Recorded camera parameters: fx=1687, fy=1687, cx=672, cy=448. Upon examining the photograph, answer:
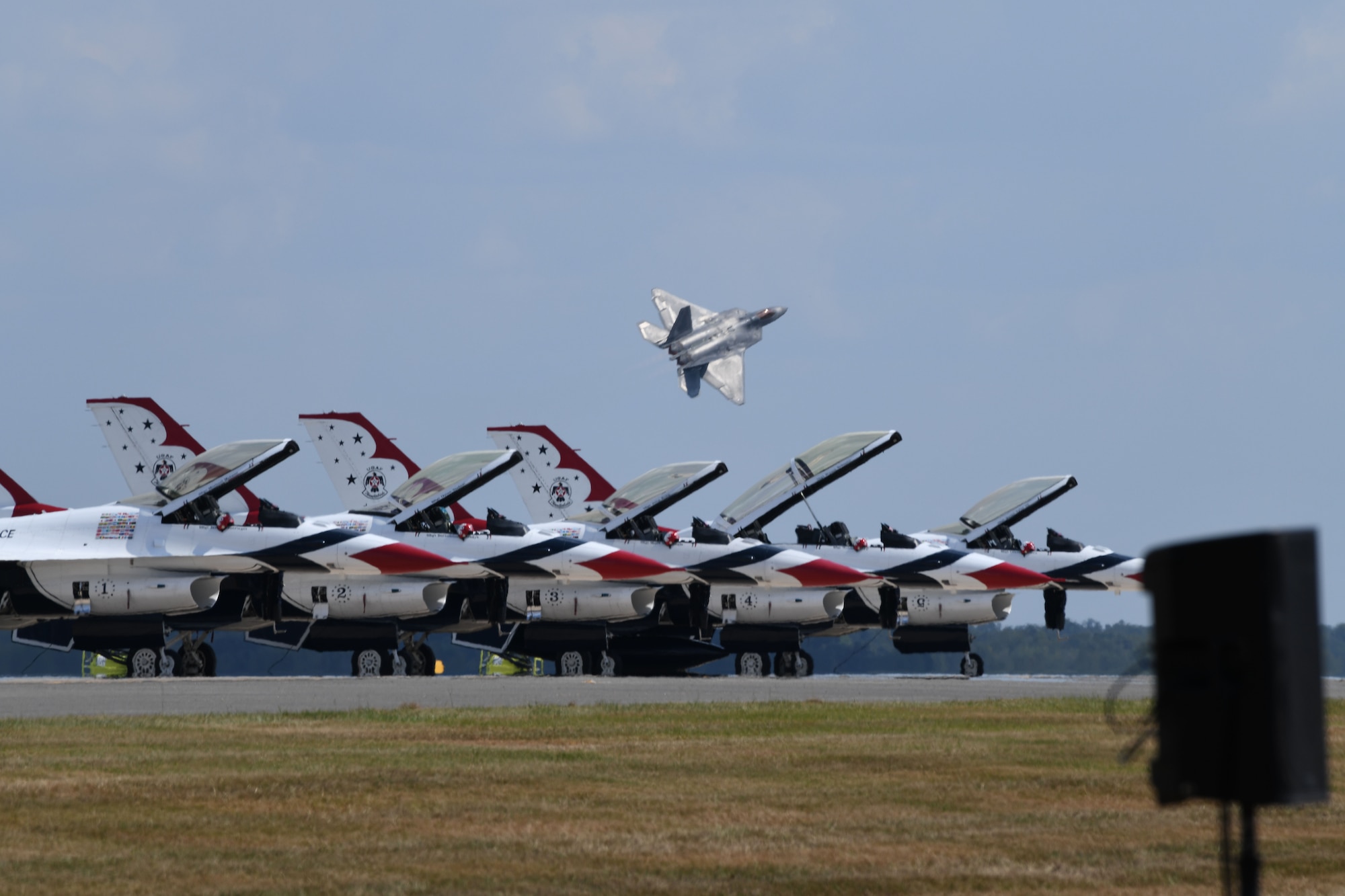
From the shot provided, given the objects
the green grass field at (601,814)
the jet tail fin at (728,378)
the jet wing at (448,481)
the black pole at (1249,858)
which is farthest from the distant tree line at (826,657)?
the black pole at (1249,858)

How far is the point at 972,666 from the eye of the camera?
55.0 meters

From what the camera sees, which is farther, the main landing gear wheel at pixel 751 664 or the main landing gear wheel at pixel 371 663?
the main landing gear wheel at pixel 751 664

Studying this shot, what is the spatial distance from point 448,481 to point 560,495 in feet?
27.5

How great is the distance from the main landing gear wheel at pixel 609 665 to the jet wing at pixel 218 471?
12.4m

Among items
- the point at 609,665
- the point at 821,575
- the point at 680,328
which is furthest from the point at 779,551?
the point at 680,328

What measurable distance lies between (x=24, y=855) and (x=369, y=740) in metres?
8.97

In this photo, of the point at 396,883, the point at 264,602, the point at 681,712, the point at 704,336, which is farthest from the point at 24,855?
the point at 704,336

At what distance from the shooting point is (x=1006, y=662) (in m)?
143

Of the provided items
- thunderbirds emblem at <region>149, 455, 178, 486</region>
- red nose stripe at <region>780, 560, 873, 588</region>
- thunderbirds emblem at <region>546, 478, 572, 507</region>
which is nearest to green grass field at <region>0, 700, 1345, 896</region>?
thunderbirds emblem at <region>149, 455, 178, 486</region>

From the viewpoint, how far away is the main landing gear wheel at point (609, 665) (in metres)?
51.4

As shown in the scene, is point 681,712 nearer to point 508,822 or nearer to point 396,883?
point 508,822

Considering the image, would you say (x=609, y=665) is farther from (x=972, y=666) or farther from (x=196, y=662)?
(x=196, y=662)

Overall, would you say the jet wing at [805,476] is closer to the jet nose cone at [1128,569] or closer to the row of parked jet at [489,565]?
the row of parked jet at [489,565]

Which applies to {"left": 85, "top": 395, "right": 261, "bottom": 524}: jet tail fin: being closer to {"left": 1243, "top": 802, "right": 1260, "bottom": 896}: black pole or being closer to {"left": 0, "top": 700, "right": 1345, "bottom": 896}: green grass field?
{"left": 0, "top": 700, "right": 1345, "bottom": 896}: green grass field
